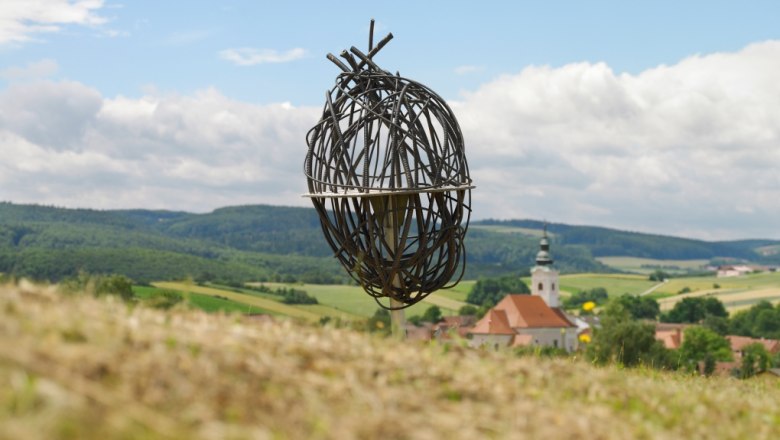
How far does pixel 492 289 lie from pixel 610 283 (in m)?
37.6

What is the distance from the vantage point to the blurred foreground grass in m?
4.61

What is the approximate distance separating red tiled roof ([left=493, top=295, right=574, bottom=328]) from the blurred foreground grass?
→ 3657 inches

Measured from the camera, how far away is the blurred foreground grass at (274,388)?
4609 mm

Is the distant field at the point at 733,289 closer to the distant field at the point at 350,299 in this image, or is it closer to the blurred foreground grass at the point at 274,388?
the distant field at the point at 350,299

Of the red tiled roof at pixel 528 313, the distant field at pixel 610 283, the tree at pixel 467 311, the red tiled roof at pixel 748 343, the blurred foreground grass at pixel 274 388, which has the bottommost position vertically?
the red tiled roof at pixel 748 343

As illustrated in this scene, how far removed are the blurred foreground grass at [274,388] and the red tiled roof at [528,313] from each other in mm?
92886

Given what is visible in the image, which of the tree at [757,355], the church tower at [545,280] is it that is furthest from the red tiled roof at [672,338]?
the church tower at [545,280]

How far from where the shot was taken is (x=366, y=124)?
11.2m

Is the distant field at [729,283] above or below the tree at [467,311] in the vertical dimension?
above

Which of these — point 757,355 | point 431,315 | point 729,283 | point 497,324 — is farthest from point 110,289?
point 729,283

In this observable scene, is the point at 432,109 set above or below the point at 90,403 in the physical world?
above

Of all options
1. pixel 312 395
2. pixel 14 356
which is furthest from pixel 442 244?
pixel 14 356

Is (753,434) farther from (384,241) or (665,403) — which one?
(384,241)

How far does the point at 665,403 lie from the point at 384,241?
4.82 metres
